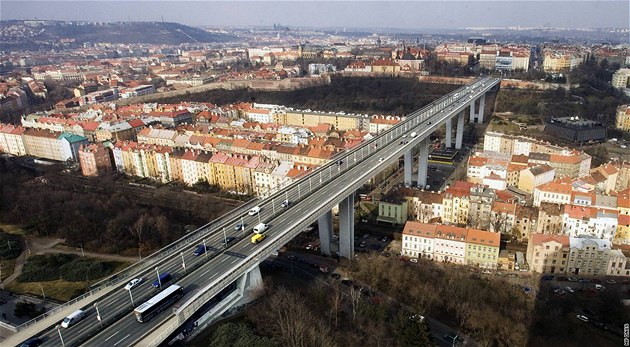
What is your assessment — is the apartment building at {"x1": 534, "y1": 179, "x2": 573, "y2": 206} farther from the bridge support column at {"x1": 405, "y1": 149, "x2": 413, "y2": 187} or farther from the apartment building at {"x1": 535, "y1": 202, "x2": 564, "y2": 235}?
the bridge support column at {"x1": 405, "y1": 149, "x2": 413, "y2": 187}

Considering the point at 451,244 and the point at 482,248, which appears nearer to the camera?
the point at 482,248

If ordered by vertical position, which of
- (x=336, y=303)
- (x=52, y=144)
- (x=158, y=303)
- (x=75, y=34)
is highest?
(x=75, y=34)

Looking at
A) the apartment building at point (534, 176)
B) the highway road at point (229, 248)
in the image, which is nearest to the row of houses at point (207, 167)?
the highway road at point (229, 248)

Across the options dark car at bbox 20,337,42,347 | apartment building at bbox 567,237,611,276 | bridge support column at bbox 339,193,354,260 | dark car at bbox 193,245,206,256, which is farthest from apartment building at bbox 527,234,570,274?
dark car at bbox 20,337,42,347

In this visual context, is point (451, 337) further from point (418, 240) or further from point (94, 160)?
point (94, 160)

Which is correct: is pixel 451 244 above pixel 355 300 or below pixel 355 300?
below

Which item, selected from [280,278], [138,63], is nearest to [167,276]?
[280,278]

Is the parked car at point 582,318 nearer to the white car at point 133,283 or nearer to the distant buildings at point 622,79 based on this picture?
the white car at point 133,283

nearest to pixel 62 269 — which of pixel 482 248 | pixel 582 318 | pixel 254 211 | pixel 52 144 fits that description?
pixel 254 211

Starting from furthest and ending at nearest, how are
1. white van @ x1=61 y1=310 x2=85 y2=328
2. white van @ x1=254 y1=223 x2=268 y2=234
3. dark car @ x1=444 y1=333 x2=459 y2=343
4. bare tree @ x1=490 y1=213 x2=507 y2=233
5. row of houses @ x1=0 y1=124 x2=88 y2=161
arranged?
row of houses @ x1=0 y1=124 x2=88 y2=161, bare tree @ x1=490 y1=213 x2=507 y2=233, white van @ x1=254 y1=223 x2=268 y2=234, dark car @ x1=444 y1=333 x2=459 y2=343, white van @ x1=61 y1=310 x2=85 y2=328
